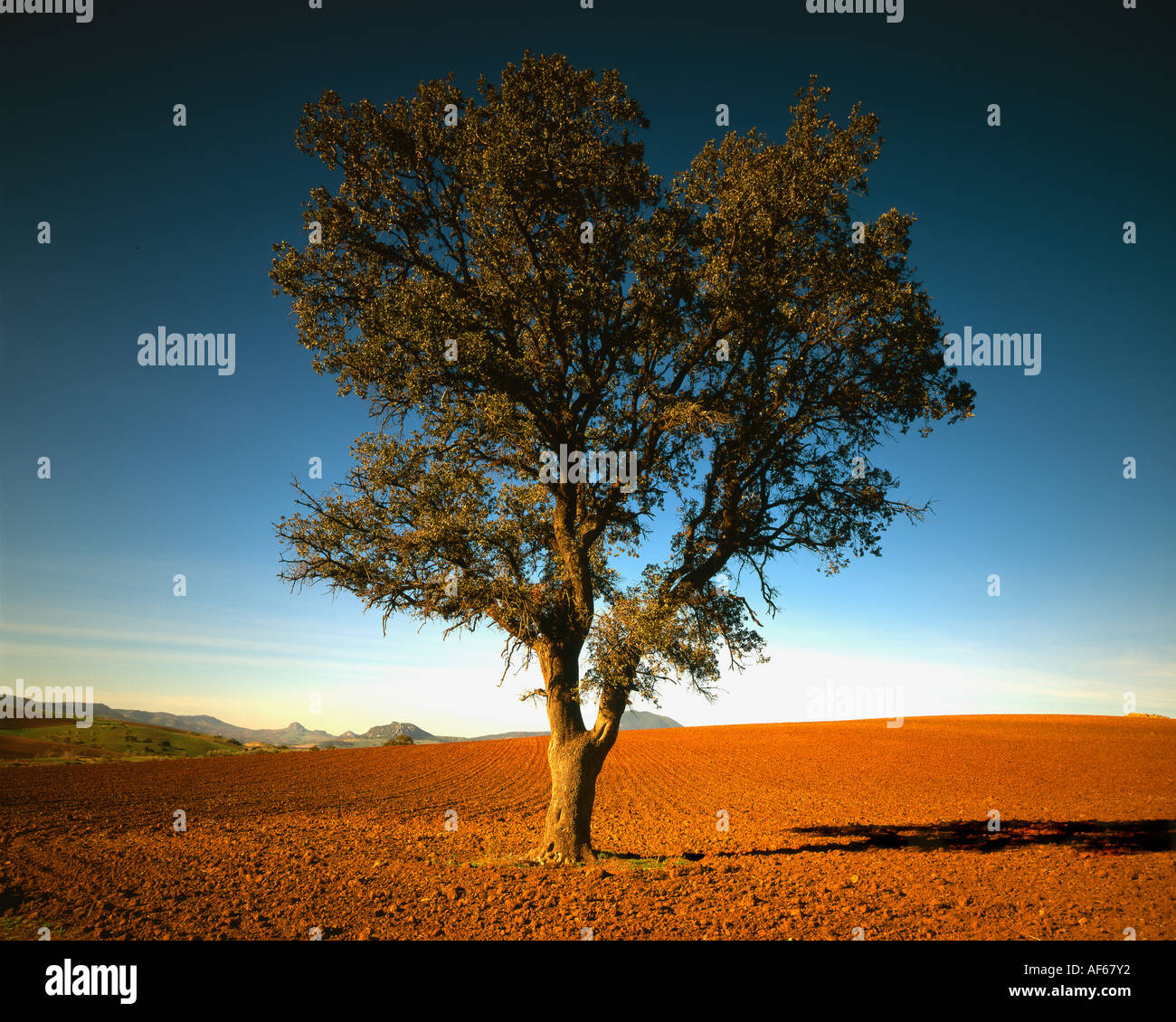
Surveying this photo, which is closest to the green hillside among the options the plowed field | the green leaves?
the plowed field

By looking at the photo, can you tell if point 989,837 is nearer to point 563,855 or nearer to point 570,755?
point 563,855

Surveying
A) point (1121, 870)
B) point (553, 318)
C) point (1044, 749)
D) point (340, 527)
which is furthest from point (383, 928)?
point (1044, 749)

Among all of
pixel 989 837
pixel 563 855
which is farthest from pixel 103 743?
pixel 989 837

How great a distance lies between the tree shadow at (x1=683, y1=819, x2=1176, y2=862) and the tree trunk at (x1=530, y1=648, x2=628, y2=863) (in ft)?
9.17

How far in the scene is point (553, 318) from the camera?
41.8 ft

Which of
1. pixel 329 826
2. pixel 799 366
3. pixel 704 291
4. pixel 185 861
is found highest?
pixel 704 291

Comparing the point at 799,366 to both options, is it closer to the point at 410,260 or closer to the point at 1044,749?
the point at 410,260

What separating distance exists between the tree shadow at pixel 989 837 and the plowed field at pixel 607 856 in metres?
0.16

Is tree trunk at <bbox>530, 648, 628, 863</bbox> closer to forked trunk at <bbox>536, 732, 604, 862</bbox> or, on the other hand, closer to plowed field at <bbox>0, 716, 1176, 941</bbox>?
forked trunk at <bbox>536, 732, 604, 862</bbox>

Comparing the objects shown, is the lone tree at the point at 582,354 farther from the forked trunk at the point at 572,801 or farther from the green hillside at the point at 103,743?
the green hillside at the point at 103,743

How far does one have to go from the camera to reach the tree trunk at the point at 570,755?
1332 centimetres

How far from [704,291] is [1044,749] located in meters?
51.4
